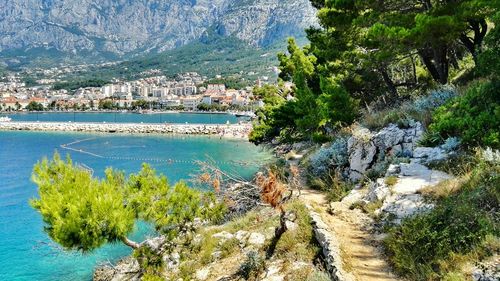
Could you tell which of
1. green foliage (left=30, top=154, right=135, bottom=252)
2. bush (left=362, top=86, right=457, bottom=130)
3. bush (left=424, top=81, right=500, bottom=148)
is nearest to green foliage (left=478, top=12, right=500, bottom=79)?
bush (left=424, top=81, right=500, bottom=148)

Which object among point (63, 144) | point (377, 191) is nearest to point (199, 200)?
point (377, 191)

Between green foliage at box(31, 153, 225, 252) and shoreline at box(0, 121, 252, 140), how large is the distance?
56.2 meters

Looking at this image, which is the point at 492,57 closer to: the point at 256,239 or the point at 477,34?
the point at 477,34

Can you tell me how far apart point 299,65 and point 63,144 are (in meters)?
48.1

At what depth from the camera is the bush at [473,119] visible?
7176 mm

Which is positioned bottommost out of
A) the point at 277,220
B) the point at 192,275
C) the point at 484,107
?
the point at 192,275

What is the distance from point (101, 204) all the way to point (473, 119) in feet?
21.2

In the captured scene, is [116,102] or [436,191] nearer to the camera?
[436,191]

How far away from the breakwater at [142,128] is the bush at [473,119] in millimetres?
56073

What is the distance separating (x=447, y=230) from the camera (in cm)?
524

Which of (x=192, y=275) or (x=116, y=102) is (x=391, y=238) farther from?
(x=116, y=102)

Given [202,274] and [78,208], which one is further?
[202,274]

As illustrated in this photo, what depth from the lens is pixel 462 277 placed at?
A: 4387 millimetres

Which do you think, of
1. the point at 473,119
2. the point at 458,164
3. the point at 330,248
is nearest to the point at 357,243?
the point at 330,248
